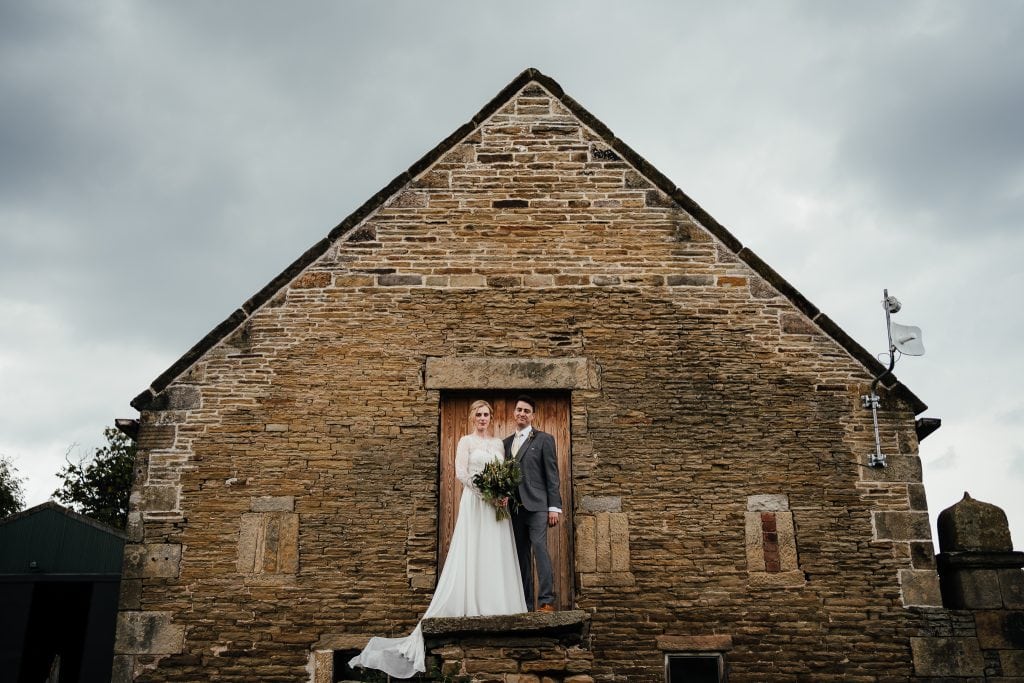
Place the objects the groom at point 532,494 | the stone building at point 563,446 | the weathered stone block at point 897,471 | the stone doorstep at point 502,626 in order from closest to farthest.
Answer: the stone doorstep at point 502,626 → the groom at point 532,494 → the stone building at point 563,446 → the weathered stone block at point 897,471

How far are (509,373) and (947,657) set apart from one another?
195 inches

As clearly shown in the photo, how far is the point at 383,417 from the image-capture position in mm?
8297

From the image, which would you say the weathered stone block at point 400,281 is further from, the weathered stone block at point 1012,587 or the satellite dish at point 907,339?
the weathered stone block at point 1012,587

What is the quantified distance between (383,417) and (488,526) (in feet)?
5.46

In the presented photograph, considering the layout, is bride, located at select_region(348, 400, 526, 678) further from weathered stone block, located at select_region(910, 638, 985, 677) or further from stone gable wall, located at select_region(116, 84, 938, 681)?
weathered stone block, located at select_region(910, 638, 985, 677)

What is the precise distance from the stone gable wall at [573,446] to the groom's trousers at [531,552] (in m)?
0.57

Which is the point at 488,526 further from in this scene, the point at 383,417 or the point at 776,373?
the point at 776,373

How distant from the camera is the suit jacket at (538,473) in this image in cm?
750

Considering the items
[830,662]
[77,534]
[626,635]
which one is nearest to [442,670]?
[626,635]

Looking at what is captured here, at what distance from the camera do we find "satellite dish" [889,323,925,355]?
8289 mm

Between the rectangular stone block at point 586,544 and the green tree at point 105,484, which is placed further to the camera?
the green tree at point 105,484

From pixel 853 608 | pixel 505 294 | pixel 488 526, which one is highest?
pixel 505 294

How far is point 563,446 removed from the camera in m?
8.44

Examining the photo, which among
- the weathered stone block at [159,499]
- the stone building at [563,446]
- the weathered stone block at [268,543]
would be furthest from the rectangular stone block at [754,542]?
the weathered stone block at [159,499]
